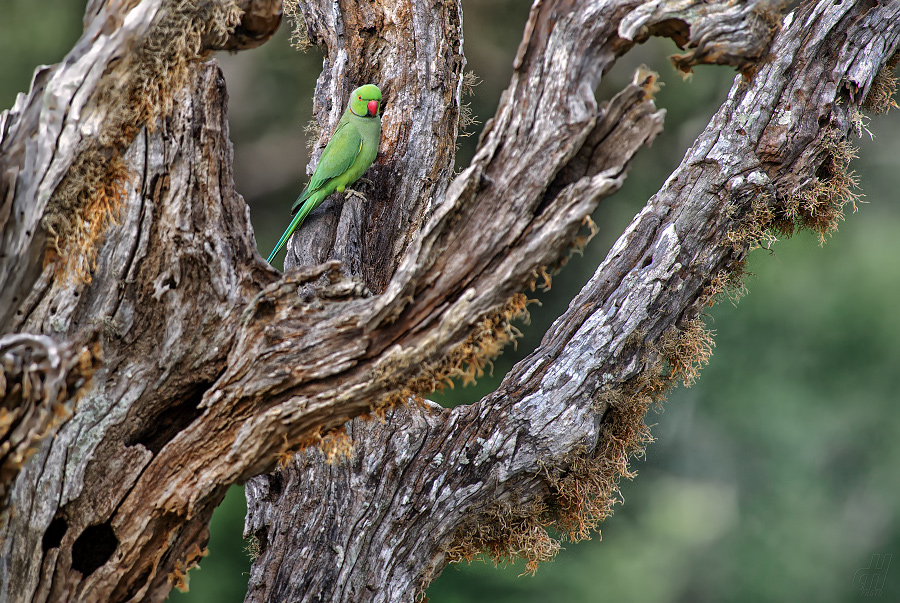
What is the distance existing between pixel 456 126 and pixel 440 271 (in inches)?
53.1

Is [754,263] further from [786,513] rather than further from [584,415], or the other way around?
[584,415]

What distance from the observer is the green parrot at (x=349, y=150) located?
2540mm

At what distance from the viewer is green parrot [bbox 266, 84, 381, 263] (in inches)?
100.0

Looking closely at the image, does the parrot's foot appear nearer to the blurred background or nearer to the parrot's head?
the parrot's head

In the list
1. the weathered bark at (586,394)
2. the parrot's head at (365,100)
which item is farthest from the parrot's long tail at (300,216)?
the weathered bark at (586,394)

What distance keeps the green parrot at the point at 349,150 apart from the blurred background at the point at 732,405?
2855 mm

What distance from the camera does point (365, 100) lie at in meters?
2.58

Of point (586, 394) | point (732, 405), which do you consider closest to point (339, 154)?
point (586, 394)

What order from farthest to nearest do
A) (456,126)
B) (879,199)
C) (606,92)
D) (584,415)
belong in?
(879,199)
(606,92)
(456,126)
(584,415)

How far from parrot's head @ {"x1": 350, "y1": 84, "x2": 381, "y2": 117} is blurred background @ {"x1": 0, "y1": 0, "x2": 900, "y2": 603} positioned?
2.84m

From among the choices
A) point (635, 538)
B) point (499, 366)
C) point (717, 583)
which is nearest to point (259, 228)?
point (499, 366)

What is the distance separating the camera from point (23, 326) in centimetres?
149

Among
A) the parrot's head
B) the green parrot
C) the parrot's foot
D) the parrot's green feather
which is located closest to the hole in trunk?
the green parrot

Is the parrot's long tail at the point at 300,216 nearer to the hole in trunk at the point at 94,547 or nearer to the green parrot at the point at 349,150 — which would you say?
the green parrot at the point at 349,150
